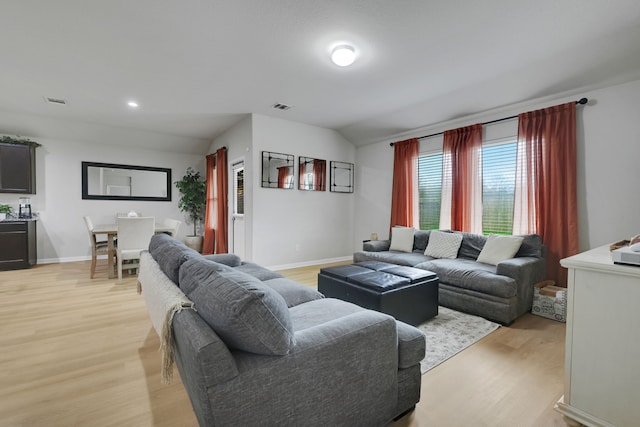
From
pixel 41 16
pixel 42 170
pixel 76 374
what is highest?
pixel 41 16

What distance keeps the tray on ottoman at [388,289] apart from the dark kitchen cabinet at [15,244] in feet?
16.8

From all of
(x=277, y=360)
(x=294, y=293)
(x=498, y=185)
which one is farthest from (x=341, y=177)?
(x=277, y=360)

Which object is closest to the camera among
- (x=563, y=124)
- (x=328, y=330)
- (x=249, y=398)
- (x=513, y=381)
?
(x=249, y=398)

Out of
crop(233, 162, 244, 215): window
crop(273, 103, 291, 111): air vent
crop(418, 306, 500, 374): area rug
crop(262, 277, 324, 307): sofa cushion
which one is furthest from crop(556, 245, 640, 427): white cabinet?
crop(233, 162, 244, 215): window

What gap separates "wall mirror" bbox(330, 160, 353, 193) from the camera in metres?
5.67

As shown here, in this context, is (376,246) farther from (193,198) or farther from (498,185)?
(193,198)

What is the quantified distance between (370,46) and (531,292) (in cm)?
291

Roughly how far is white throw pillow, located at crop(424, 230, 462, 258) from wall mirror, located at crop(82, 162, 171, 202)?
564 cm

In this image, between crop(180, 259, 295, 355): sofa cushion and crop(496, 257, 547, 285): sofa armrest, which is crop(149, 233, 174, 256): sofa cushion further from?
crop(496, 257, 547, 285): sofa armrest

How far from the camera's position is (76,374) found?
6.06 feet

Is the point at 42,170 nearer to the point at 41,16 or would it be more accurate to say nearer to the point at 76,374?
the point at 41,16

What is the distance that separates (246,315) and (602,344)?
170 centimetres

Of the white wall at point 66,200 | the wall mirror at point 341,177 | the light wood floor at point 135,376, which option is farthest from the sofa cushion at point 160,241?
the white wall at point 66,200

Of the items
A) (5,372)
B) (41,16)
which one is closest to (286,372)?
(5,372)
